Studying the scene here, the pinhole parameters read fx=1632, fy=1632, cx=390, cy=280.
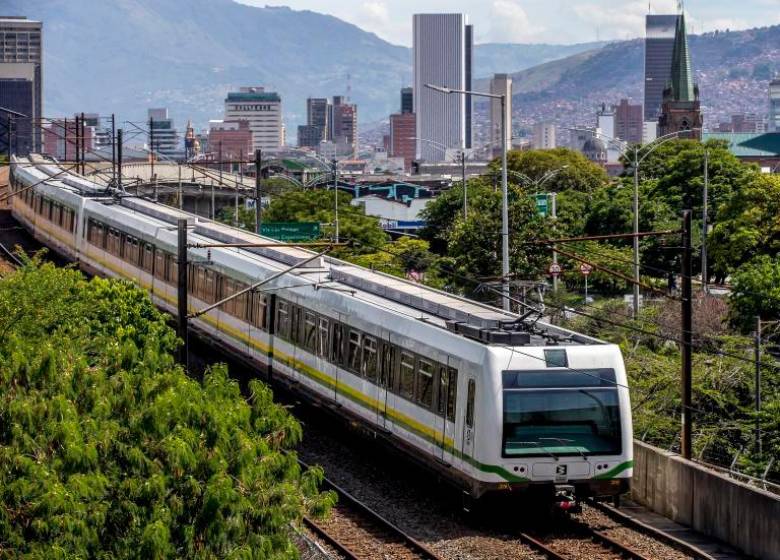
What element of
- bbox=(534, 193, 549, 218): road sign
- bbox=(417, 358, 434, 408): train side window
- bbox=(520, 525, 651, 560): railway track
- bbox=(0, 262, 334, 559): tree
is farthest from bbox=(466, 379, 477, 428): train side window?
bbox=(534, 193, 549, 218): road sign

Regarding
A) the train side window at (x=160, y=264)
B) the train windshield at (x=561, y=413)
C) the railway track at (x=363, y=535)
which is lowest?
the railway track at (x=363, y=535)

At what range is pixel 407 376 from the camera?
2373cm

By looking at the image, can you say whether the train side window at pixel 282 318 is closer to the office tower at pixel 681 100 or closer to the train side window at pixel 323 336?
the train side window at pixel 323 336

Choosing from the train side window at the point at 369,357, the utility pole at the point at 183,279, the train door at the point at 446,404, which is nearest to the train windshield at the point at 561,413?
the train door at the point at 446,404

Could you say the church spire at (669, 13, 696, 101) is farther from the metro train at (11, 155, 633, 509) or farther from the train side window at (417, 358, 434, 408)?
the train side window at (417, 358, 434, 408)

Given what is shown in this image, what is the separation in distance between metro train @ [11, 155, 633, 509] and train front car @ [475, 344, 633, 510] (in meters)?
0.01

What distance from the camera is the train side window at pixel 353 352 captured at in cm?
2592

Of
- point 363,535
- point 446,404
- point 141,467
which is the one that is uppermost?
point 141,467

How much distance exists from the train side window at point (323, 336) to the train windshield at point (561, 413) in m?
7.20

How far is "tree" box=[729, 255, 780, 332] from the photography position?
40.9 meters

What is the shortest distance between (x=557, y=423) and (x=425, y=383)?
2.60 m

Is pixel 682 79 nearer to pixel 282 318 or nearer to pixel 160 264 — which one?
pixel 160 264

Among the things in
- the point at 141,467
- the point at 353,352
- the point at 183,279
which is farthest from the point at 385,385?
the point at 141,467

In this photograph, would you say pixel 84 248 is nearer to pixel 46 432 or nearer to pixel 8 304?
pixel 8 304
